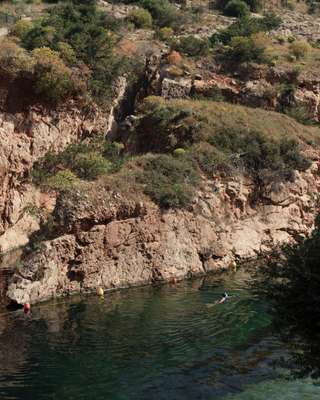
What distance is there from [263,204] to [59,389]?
21920 mm

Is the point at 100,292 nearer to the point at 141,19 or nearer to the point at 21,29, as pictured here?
the point at 21,29

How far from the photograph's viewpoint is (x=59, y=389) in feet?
46.9

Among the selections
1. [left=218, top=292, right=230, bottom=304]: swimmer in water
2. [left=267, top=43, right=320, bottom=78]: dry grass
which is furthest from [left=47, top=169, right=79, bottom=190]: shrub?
[left=267, top=43, right=320, bottom=78]: dry grass

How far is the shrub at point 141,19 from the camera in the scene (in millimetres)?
58750

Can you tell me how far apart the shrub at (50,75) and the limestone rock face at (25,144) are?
1.53m

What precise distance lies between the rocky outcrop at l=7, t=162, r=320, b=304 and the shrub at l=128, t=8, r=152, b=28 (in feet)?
105

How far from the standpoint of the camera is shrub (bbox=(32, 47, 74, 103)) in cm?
4175

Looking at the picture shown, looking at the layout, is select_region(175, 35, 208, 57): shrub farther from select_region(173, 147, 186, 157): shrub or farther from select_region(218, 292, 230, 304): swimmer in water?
select_region(218, 292, 230, 304): swimmer in water

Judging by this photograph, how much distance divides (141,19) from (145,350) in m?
48.4

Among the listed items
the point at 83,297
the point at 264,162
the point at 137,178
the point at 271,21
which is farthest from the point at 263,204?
the point at 271,21

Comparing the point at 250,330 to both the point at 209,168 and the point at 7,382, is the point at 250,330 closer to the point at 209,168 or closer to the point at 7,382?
the point at 7,382

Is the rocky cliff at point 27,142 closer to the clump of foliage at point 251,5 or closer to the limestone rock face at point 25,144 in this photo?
the limestone rock face at point 25,144

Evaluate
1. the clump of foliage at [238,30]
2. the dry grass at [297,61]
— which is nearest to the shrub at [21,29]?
the clump of foliage at [238,30]

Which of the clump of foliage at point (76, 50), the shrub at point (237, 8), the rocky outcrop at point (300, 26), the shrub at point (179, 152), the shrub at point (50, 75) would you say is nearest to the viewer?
the shrub at point (179, 152)
